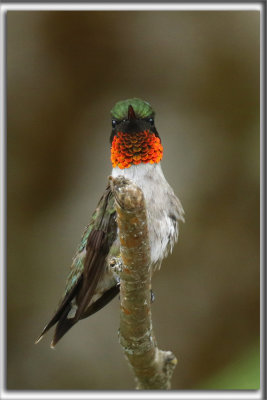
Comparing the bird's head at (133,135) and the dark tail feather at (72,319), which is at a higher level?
the bird's head at (133,135)

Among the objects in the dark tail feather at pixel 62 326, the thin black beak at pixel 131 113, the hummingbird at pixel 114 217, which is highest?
the thin black beak at pixel 131 113

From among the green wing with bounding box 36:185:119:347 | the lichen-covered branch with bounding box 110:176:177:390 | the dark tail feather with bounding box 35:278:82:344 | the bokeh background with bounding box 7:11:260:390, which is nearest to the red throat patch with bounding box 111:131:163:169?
the green wing with bounding box 36:185:119:347

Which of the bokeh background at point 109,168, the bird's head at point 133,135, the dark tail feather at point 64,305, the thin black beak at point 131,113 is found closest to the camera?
the thin black beak at point 131,113

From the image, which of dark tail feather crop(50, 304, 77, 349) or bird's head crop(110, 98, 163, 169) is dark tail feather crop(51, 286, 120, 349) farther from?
bird's head crop(110, 98, 163, 169)

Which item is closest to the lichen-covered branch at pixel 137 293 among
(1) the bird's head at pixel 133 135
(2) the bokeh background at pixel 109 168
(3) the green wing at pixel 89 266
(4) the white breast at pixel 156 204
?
(3) the green wing at pixel 89 266

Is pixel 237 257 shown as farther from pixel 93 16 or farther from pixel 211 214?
pixel 93 16

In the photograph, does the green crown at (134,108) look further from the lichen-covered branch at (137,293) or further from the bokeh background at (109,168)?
the lichen-covered branch at (137,293)

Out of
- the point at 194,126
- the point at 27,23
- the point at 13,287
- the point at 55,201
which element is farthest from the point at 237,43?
the point at 13,287
